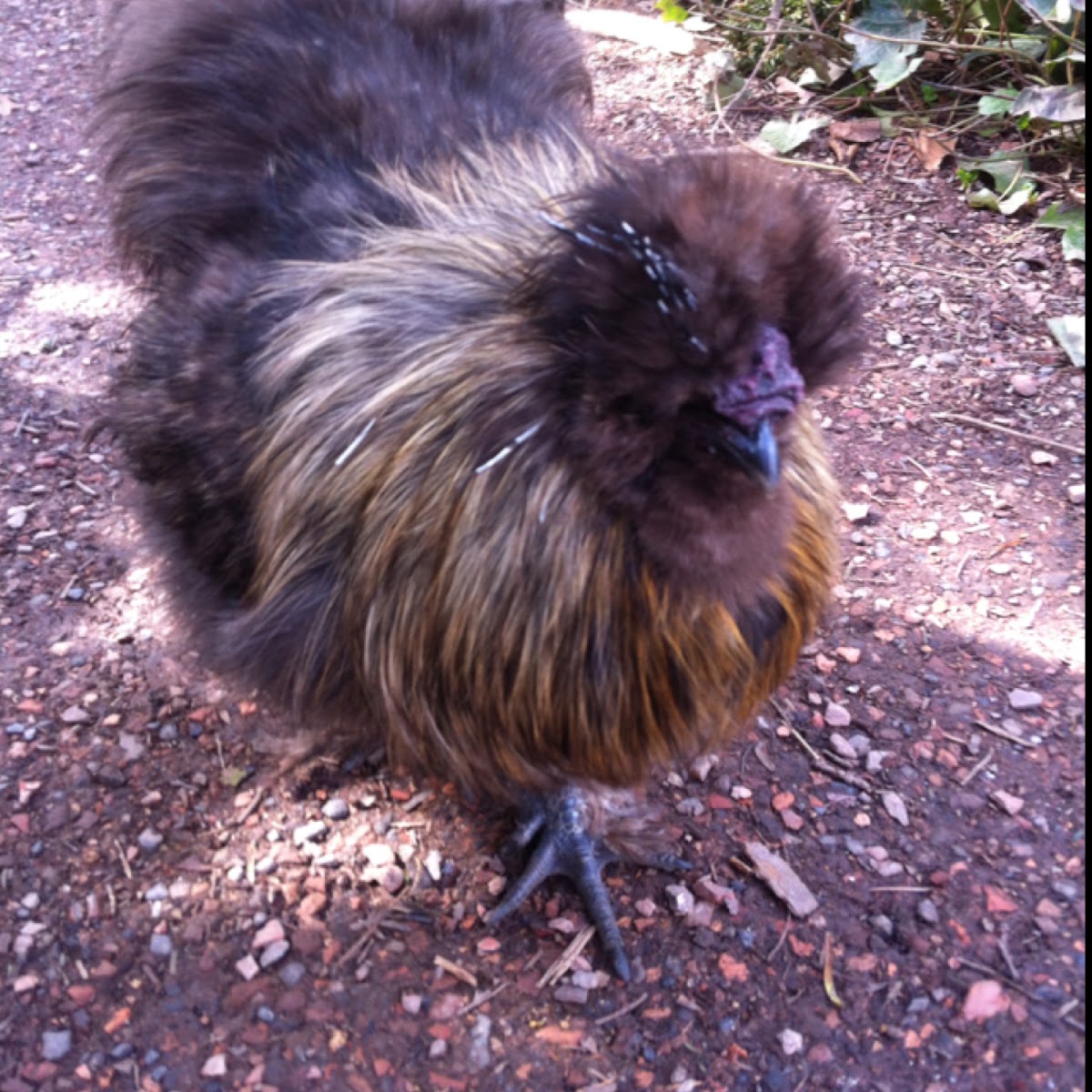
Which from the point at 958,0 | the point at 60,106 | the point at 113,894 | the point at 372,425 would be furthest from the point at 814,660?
the point at 60,106

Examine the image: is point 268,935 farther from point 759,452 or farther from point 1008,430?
point 1008,430

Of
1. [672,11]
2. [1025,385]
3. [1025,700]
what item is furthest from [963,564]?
[672,11]

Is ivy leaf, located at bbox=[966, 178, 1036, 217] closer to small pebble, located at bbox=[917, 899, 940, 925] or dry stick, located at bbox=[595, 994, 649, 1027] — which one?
small pebble, located at bbox=[917, 899, 940, 925]

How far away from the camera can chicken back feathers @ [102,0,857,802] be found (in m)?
1.59

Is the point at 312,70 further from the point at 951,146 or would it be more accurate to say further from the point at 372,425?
the point at 951,146

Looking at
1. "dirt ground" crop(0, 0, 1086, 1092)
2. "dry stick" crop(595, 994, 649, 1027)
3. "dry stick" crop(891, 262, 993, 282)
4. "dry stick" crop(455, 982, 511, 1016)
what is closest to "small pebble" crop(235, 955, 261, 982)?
"dirt ground" crop(0, 0, 1086, 1092)

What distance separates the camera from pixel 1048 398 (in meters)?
3.75

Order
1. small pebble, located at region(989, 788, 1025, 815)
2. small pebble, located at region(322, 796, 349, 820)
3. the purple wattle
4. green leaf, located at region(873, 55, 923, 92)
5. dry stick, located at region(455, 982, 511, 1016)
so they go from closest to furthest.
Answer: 1. the purple wattle
2. dry stick, located at region(455, 982, 511, 1016)
3. small pebble, located at region(989, 788, 1025, 815)
4. small pebble, located at region(322, 796, 349, 820)
5. green leaf, located at region(873, 55, 923, 92)

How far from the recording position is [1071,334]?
3.86 metres

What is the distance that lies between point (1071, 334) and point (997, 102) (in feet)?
4.01

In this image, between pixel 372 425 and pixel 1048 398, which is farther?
pixel 1048 398

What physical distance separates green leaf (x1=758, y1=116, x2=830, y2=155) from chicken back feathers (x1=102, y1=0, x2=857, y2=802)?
226cm

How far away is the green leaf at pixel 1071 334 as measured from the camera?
3.81m

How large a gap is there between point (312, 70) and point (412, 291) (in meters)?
1.00
